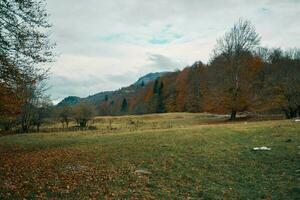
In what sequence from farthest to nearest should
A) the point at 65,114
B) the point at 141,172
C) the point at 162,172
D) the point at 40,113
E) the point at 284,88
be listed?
1. the point at 65,114
2. the point at 40,113
3. the point at 284,88
4. the point at 162,172
5. the point at 141,172

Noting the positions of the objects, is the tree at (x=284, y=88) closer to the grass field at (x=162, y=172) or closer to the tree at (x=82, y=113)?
the grass field at (x=162, y=172)

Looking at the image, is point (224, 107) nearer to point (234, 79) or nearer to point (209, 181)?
point (234, 79)

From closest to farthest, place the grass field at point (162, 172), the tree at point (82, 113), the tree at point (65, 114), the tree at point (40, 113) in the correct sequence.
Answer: the grass field at point (162, 172) → the tree at point (40, 113) → the tree at point (82, 113) → the tree at point (65, 114)

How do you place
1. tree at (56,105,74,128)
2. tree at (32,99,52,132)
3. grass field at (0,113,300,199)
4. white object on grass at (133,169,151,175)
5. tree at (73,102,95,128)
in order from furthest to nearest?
tree at (56,105,74,128)
tree at (73,102,95,128)
tree at (32,99,52,132)
white object on grass at (133,169,151,175)
grass field at (0,113,300,199)

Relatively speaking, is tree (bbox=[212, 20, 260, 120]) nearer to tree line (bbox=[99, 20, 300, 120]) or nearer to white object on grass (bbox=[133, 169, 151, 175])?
tree line (bbox=[99, 20, 300, 120])

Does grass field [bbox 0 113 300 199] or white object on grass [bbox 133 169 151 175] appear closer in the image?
grass field [bbox 0 113 300 199]

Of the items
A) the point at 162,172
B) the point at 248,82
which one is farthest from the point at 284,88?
the point at 162,172

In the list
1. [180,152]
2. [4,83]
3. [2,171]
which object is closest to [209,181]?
[180,152]

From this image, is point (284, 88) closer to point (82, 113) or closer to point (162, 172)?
point (82, 113)

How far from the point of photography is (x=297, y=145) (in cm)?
2275

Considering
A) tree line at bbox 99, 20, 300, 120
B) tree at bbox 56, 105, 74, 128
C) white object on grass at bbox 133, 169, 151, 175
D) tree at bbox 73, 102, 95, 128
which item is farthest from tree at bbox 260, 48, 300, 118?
white object on grass at bbox 133, 169, 151, 175

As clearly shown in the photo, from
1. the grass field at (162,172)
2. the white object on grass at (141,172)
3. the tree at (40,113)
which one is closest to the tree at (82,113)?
the tree at (40,113)

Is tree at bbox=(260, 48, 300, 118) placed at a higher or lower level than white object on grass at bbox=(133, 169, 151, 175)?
higher

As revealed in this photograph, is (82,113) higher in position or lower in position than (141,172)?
higher
